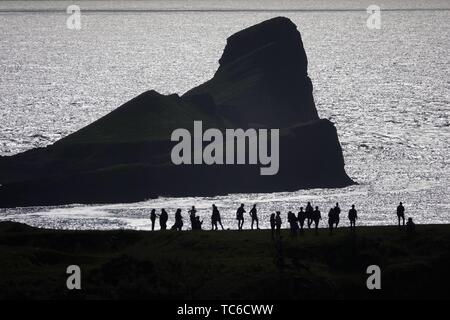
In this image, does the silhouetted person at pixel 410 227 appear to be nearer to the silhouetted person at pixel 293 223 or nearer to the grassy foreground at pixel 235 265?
the grassy foreground at pixel 235 265

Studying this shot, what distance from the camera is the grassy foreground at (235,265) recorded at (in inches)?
3388

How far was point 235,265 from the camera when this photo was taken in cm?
8894

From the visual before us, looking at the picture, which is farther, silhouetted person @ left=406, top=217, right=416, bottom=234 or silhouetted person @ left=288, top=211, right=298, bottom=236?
silhouetted person @ left=288, top=211, right=298, bottom=236

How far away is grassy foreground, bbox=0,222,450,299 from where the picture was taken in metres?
86.1

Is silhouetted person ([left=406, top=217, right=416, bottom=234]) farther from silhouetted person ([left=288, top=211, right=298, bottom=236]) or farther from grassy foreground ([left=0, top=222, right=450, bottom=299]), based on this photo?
silhouetted person ([left=288, top=211, right=298, bottom=236])

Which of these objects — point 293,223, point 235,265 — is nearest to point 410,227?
point 293,223

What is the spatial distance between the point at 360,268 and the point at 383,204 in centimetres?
8027

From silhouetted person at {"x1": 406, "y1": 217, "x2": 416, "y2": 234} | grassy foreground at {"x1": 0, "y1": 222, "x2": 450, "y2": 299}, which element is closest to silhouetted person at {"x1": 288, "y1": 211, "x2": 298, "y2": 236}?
grassy foreground at {"x1": 0, "y1": 222, "x2": 450, "y2": 299}

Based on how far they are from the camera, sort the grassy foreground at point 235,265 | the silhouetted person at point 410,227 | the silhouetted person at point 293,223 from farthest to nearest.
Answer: the silhouetted person at point 293,223, the silhouetted person at point 410,227, the grassy foreground at point 235,265

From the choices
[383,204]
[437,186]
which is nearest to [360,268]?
[383,204]

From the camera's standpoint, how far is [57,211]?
169750 millimetres

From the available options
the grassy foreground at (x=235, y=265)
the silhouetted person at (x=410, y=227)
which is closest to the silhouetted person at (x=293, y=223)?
the grassy foreground at (x=235, y=265)

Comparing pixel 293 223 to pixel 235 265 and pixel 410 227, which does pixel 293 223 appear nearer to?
pixel 235 265
